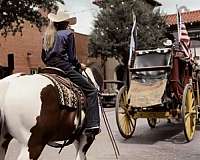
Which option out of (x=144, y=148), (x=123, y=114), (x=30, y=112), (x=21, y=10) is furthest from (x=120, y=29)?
(x=30, y=112)

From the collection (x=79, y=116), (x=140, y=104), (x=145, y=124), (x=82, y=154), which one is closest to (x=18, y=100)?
(x=79, y=116)

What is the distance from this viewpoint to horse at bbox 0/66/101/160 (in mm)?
4922

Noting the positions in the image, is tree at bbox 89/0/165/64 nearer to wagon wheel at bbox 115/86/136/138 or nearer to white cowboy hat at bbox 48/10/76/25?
wagon wheel at bbox 115/86/136/138

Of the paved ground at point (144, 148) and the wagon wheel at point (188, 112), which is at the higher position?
the wagon wheel at point (188, 112)

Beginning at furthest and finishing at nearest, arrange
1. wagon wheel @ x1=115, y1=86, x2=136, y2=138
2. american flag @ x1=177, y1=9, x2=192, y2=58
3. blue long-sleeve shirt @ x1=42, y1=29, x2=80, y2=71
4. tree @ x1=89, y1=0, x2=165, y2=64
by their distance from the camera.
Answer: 1. tree @ x1=89, y1=0, x2=165, y2=64
2. american flag @ x1=177, y1=9, x2=192, y2=58
3. wagon wheel @ x1=115, y1=86, x2=136, y2=138
4. blue long-sleeve shirt @ x1=42, y1=29, x2=80, y2=71

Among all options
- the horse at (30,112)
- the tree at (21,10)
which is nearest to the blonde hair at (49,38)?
the horse at (30,112)

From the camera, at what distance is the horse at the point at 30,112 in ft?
16.1

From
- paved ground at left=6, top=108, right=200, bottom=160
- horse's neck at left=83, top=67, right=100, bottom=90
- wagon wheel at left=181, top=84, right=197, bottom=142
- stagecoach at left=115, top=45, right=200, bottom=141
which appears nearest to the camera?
horse's neck at left=83, top=67, right=100, bottom=90

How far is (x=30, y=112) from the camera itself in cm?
492

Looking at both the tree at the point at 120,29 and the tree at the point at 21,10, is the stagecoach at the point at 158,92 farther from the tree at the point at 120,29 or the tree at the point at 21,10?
the tree at the point at 120,29

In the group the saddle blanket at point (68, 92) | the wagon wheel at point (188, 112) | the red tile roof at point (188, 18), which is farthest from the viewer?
the red tile roof at point (188, 18)

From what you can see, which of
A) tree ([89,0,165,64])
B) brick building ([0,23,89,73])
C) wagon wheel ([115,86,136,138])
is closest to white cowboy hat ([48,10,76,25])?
wagon wheel ([115,86,136,138])

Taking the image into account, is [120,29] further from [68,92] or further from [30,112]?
[30,112]

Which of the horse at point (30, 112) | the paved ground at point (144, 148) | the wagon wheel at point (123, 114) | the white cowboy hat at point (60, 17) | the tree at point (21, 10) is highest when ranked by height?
the tree at point (21, 10)
